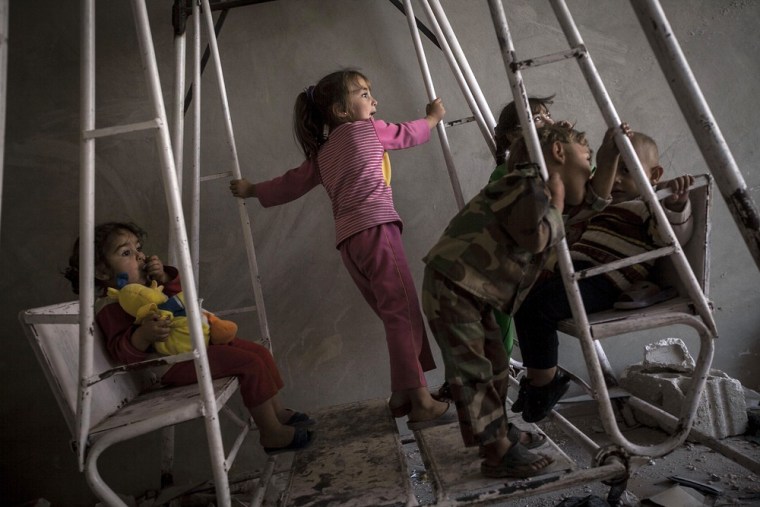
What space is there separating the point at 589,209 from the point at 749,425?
1475 millimetres

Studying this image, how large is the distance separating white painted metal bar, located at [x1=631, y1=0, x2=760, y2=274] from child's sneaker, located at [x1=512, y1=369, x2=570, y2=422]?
2.34ft

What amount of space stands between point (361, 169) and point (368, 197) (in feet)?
0.35

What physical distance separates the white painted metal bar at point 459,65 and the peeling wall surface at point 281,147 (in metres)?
0.48

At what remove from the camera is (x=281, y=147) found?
8.73 feet

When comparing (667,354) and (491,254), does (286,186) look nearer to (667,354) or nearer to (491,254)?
(491,254)

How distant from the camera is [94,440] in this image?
146cm

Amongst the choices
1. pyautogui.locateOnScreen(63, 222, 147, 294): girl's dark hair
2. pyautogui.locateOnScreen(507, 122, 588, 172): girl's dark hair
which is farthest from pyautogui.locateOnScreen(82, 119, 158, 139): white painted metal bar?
pyautogui.locateOnScreen(507, 122, 588, 172): girl's dark hair

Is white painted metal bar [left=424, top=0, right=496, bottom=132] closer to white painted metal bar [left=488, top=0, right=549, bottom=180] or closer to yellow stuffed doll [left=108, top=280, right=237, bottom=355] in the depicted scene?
white painted metal bar [left=488, top=0, right=549, bottom=180]

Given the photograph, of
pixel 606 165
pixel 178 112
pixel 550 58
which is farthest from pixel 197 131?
pixel 606 165

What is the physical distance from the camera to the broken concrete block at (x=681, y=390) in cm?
237

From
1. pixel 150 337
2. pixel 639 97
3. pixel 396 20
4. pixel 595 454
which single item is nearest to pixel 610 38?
pixel 639 97

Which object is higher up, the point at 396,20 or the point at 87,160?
the point at 396,20

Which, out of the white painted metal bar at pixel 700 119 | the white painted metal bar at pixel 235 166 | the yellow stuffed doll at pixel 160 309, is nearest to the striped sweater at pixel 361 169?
the white painted metal bar at pixel 235 166

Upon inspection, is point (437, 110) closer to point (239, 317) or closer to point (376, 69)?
point (376, 69)
